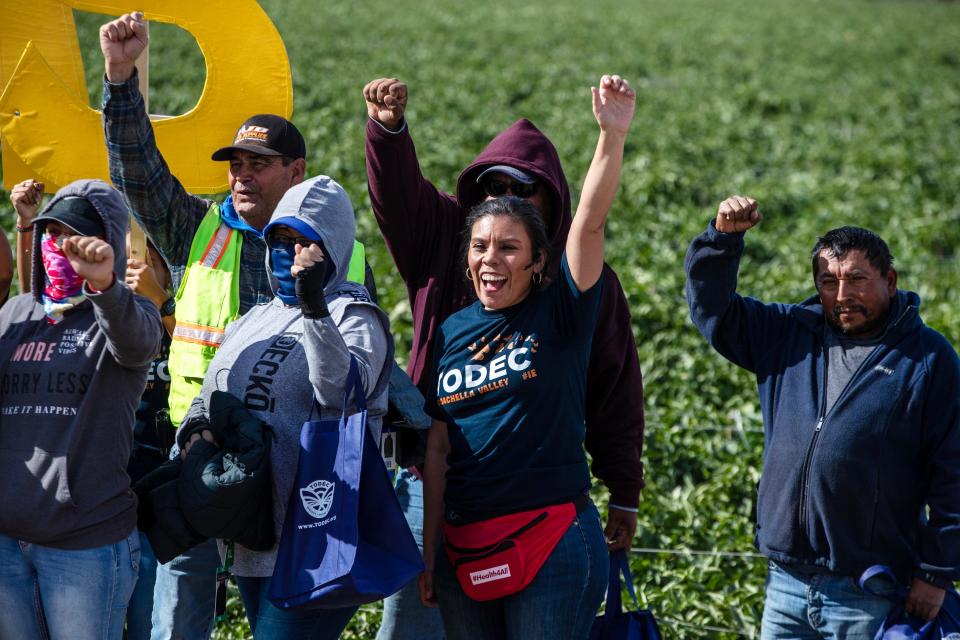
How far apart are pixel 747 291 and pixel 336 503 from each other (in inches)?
281

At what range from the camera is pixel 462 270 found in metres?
3.56

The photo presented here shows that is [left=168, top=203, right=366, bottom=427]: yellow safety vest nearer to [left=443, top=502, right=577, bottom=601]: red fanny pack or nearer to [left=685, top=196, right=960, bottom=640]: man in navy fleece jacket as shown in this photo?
[left=443, top=502, right=577, bottom=601]: red fanny pack

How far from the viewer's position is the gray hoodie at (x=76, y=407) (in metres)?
2.94

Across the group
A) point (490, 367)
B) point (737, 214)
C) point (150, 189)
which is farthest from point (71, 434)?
point (737, 214)

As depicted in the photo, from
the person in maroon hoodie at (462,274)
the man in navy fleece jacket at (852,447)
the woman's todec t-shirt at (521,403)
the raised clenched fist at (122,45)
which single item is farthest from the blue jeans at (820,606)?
the raised clenched fist at (122,45)

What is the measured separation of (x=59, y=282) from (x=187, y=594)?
1142 mm

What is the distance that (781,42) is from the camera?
81.4ft

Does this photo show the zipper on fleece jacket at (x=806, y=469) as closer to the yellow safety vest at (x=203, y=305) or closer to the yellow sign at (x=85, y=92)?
the yellow safety vest at (x=203, y=305)

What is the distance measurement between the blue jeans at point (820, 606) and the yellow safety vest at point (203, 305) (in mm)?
1665

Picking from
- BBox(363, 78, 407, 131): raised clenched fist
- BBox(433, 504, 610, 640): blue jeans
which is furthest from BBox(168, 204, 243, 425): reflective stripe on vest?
BBox(433, 504, 610, 640): blue jeans

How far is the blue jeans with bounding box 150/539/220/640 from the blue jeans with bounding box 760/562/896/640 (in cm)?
179

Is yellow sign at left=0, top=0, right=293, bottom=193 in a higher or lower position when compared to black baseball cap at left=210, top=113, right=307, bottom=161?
higher

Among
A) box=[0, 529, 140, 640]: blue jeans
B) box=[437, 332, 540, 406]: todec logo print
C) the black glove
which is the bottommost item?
box=[0, 529, 140, 640]: blue jeans

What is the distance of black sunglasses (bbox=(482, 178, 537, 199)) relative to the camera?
3607mm
